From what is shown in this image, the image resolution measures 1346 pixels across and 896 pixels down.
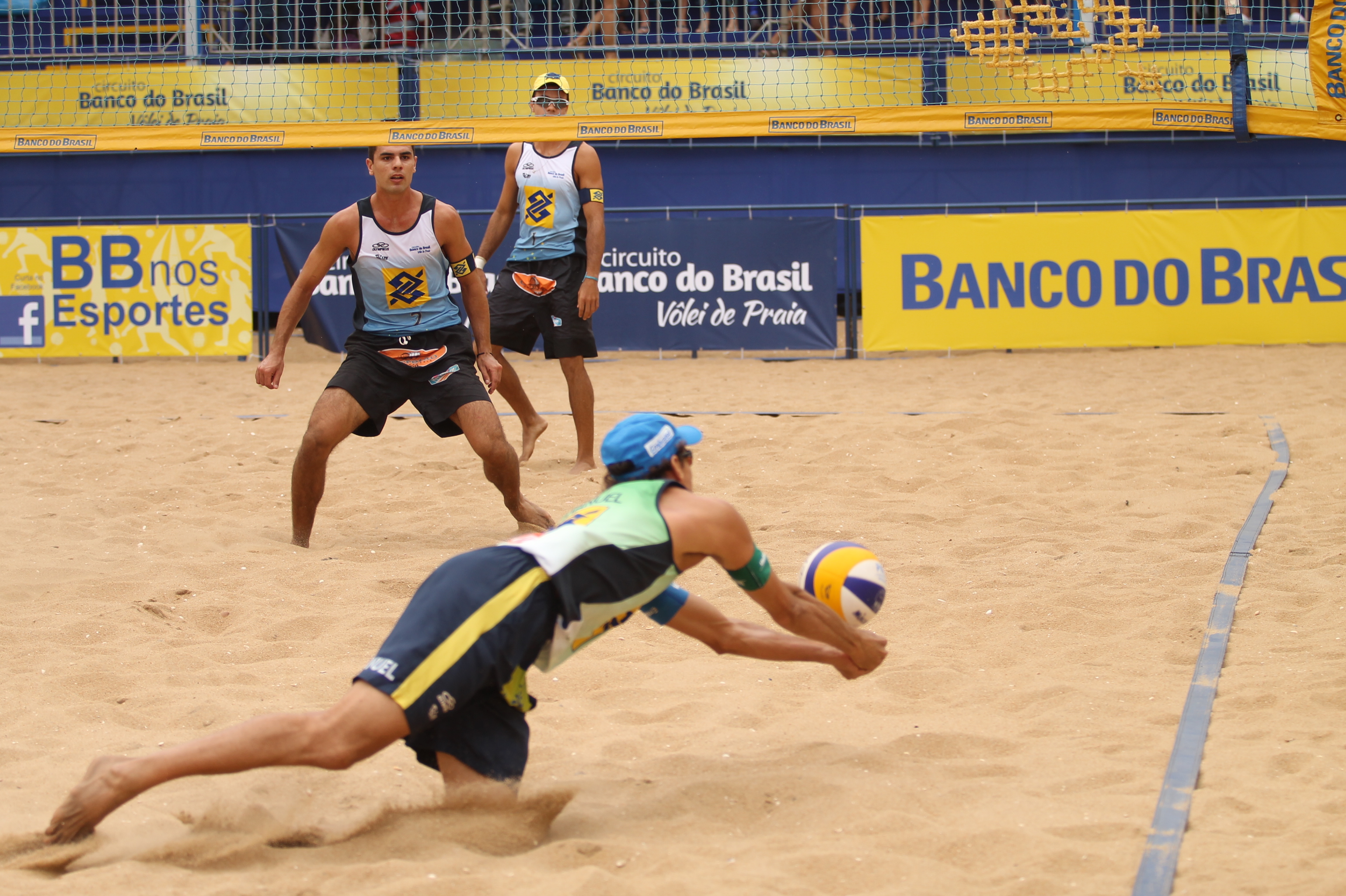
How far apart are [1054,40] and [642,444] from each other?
886cm

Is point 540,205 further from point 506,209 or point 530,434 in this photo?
point 530,434

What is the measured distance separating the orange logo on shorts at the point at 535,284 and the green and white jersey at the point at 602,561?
3863 mm

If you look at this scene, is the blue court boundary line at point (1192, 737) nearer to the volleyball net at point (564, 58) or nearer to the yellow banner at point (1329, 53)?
the yellow banner at point (1329, 53)

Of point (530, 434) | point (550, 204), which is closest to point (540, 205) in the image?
point (550, 204)

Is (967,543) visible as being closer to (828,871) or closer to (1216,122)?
(828,871)

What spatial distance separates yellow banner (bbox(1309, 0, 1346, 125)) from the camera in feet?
28.4

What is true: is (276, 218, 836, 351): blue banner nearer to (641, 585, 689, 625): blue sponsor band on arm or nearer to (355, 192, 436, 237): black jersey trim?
(355, 192, 436, 237): black jersey trim

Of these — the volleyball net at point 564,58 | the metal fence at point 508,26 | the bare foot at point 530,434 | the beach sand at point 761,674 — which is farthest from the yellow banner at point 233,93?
the bare foot at point 530,434

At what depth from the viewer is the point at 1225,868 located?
2.40m

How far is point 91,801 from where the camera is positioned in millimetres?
2502

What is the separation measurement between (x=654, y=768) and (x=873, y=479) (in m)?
3.29

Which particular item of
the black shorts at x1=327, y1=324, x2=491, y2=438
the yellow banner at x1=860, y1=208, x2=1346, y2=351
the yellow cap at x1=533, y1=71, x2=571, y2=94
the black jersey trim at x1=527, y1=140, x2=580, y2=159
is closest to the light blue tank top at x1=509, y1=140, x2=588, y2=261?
the black jersey trim at x1=527, y1=140, x2=580, y2=159

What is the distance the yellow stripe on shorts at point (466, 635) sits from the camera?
8.35ft

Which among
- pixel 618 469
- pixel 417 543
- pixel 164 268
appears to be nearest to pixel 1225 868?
pixel 618 469
